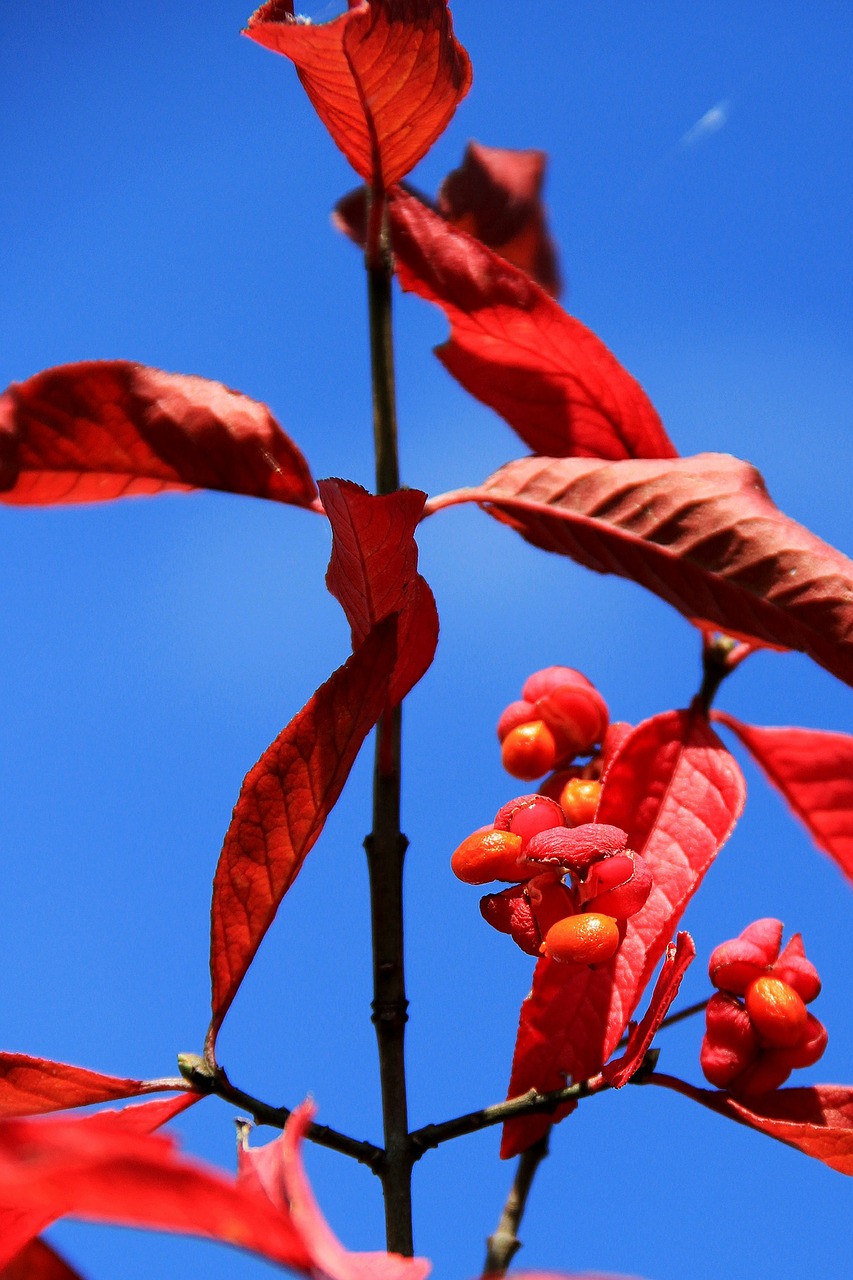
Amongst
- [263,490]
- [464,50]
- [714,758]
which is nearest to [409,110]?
[464,50]

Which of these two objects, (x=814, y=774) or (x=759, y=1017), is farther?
(x=814, y=774)

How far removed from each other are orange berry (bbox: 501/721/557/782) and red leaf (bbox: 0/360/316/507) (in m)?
0.24

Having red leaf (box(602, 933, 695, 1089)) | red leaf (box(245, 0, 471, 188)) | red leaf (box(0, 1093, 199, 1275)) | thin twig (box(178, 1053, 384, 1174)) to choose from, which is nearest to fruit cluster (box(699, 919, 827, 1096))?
red leaf (box(602, 933, 695, 1089))

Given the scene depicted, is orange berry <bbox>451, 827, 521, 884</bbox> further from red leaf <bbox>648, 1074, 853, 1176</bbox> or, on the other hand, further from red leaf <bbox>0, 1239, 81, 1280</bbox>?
red leaf <bbox>0, 1239, 81, 1280</bbox>

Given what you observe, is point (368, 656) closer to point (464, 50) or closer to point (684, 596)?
point (684, 596)

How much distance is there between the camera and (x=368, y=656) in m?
0.69

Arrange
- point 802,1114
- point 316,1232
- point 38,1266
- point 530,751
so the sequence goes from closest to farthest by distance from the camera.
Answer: point 316,1232
point 38,1266
point 802,1114
point 530,751

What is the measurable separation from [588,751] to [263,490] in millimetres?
326

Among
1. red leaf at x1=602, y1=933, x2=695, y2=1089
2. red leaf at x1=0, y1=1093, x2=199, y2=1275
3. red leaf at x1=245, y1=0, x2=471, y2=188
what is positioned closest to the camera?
red leaf at x1=0, y1=1093, x2=199, y2=1275

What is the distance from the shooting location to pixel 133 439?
2.97 ft

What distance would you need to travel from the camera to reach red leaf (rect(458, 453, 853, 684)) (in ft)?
2.66

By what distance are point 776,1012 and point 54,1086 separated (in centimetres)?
46

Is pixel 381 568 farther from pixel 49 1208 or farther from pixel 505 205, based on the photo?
pixel 505 205

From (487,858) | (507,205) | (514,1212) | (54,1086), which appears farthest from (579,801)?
(507,205)
